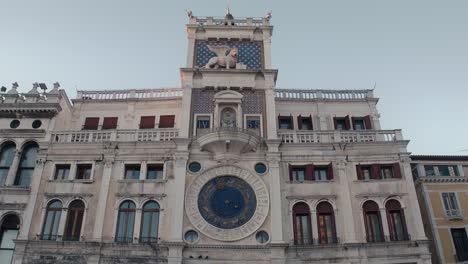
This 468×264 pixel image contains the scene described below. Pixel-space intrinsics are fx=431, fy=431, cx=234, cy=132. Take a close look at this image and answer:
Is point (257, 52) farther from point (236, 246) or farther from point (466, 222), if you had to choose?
point (466, 222)

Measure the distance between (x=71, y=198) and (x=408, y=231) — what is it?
2196 cm

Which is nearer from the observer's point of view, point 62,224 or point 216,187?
point 62,224

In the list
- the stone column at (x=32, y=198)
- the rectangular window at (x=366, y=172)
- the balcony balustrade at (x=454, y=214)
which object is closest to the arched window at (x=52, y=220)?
the stone column at (x=32, y=198)

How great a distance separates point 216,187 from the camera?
29.0m

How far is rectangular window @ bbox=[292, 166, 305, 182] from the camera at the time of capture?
29659mm

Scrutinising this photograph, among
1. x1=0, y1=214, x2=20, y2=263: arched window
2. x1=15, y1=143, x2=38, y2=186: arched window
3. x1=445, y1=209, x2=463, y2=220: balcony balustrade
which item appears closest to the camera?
x1=0, y1=214, x2=20, y2=263: arched window

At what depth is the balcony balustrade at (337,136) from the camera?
30.8m

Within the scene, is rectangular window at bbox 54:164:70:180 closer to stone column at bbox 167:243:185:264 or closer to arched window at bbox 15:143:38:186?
arched window at bbox 15:143:38:186

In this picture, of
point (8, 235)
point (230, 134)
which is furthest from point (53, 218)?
point (230, 134)

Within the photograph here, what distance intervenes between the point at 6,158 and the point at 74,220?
7601 millimetres

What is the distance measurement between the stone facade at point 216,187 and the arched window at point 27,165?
0.49 m

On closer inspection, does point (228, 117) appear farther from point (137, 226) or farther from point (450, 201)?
point (450, 201)

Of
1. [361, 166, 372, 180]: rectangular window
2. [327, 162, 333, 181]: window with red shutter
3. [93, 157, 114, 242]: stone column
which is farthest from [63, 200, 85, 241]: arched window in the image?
[361, 166, 372, 180]: rectangular window

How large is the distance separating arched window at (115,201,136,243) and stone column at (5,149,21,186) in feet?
26.3
